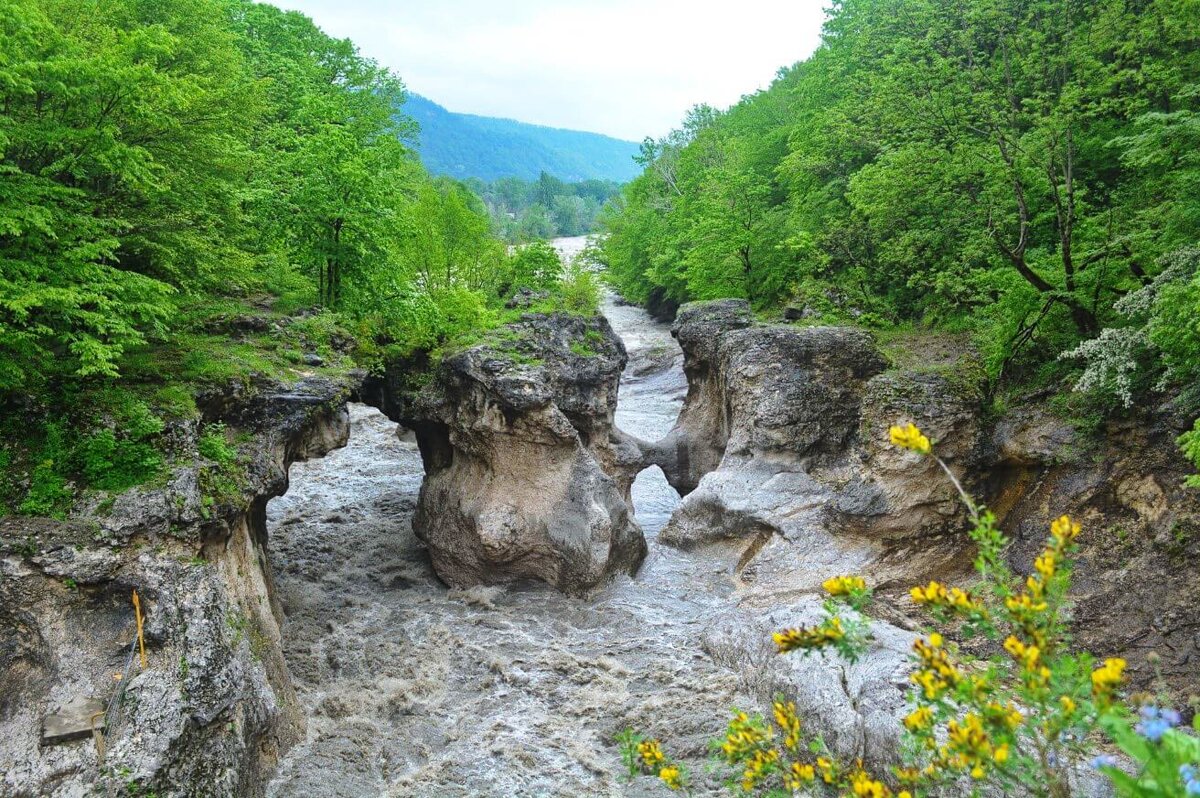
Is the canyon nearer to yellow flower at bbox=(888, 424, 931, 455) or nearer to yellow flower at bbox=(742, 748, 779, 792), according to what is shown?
yellow flower at bbox=(742, 748, 779, 792)

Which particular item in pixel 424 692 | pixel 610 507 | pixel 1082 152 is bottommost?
pixel 424 692

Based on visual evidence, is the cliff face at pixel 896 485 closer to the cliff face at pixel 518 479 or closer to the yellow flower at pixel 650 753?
the cliff face at pixel 518 479

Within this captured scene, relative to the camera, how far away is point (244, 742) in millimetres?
10922

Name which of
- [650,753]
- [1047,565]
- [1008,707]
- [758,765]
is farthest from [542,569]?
[1047,565]

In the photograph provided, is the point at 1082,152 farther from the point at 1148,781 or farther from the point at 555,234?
the point at 555,234

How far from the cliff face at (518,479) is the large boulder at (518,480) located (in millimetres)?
25

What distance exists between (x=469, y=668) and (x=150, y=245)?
9.53 meters

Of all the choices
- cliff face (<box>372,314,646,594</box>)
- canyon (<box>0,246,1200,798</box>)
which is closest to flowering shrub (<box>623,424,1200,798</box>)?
canyon (<box>0,246,1200,798</box>)

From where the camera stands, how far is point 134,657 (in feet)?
34.1

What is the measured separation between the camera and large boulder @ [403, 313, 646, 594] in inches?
719

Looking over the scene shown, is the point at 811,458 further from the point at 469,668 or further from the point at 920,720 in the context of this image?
the point at 920,720

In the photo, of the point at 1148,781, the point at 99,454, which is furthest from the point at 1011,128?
the point at 99,454

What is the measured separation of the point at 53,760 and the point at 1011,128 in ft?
68.9

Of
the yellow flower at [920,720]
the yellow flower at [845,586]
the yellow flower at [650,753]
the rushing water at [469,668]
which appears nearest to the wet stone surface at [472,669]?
the rushing water at [469,668]
